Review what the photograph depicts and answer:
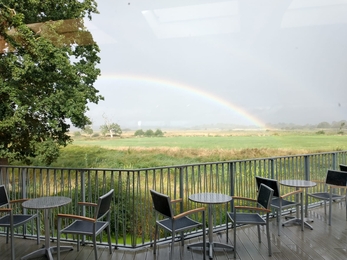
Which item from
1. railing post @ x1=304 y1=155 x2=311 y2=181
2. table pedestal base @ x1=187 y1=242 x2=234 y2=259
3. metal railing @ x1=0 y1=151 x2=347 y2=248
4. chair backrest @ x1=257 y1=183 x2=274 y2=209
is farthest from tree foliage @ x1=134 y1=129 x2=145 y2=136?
chair backrest @ x1=257 y1=183 x2=274 y2=209

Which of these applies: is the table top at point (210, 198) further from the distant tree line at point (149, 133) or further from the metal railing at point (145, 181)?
the distant tree line at point (149, 133)

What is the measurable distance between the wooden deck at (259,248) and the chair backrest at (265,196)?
605 millimetres

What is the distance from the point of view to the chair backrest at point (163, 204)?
261 centimetres

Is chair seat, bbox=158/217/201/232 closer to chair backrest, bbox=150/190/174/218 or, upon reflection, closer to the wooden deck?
chair backrest, bbox=150/190/174/218

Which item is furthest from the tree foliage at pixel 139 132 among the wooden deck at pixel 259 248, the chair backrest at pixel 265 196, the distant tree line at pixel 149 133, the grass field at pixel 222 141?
the chair backrest at pixel 265 196

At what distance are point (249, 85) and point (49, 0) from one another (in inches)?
451

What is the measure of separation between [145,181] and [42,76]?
6.34m

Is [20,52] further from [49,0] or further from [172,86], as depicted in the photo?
[172,86]

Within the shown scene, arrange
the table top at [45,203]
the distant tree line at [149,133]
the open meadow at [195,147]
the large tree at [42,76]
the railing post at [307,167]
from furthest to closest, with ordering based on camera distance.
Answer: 1. the distant tree line at [149,133]
2. the open meadow at [195,147]
3. the large tree at [42,76]
4. the railing post at [307,167]
5. the table top at [45,203]

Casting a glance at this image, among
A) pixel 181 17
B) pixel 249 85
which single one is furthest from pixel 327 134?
pixel 181 17

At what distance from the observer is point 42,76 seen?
8227 millimetres

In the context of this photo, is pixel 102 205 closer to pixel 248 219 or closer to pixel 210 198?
pixel 210 198

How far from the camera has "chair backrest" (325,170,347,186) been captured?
4.12 meters

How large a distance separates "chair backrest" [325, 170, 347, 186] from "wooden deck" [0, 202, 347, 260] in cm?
72
